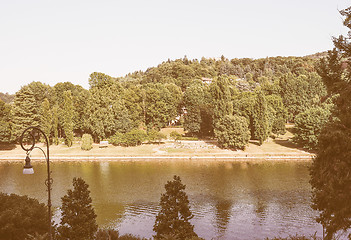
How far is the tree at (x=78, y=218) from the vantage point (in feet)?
61.8

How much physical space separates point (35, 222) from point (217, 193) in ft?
72.6

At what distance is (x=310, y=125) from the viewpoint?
184ft

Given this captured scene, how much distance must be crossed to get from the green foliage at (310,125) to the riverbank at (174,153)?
208 centimetres

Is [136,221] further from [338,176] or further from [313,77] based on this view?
[313,77]

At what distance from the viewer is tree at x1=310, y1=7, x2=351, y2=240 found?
49.7 ft

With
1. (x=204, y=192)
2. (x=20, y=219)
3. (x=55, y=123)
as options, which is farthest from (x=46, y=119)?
(x=20, y=219)

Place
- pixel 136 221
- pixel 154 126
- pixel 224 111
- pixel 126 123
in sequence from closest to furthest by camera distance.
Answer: pixel 136 221 < pixel 224 111 < pixel 126 123 < pixel 154 126

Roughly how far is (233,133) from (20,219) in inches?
1850

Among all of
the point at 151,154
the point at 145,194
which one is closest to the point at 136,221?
the point at 145,194

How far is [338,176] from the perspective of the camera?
15.3m

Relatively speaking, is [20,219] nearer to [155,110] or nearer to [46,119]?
[46,119]

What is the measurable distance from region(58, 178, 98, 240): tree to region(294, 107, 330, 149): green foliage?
4682 centimetres

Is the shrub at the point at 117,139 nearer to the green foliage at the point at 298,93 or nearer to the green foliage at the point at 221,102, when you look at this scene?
the green foliage at the point at 221,102

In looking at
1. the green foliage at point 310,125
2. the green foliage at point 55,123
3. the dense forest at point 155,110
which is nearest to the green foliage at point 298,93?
the dense forest at point 155,110
